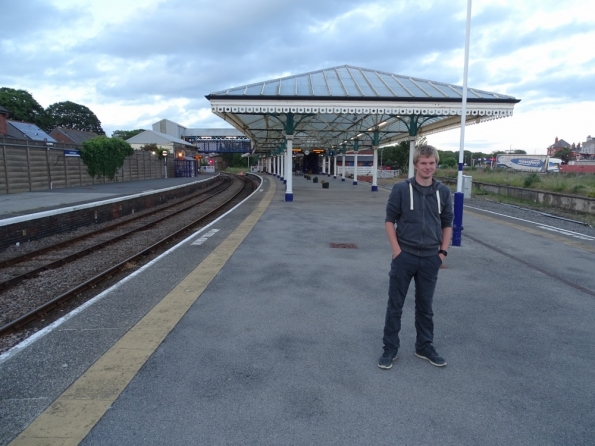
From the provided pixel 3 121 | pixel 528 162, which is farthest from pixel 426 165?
pixel 528 162

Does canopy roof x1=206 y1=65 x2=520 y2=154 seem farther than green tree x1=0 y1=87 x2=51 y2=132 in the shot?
No

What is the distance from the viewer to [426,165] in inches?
138

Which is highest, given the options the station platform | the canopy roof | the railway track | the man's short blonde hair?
the canopy roof

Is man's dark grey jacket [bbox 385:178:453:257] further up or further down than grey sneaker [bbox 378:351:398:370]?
further up

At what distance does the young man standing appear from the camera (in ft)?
11.5

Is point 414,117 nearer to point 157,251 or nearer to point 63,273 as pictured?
point 157,251

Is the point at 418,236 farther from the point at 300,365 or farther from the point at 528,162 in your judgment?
the point at 528,162

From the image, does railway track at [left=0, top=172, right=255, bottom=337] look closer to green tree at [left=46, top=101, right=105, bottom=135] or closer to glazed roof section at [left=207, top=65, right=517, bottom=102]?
glazed roof section at [left=207, top=65, right=517, bottom=102]

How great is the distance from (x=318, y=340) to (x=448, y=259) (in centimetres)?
438

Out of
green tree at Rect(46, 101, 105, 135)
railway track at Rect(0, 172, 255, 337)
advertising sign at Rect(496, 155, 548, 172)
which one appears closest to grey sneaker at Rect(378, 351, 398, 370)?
railway track at Rect(0, 172, 255, 337)

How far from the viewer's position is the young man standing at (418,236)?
11.5 ft

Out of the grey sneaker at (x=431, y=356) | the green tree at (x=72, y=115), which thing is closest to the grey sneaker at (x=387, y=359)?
the grey sneaker at (x=431, y=356)

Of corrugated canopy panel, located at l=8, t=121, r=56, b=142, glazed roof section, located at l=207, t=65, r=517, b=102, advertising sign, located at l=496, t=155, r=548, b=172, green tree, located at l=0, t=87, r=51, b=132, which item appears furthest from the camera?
advertising sign, located at l=496, t=155, r=548, b=172

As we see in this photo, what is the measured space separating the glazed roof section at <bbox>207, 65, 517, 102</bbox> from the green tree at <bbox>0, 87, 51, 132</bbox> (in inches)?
2283
